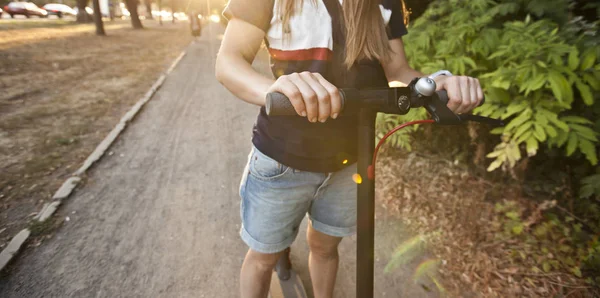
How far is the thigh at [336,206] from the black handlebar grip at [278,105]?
80 cm

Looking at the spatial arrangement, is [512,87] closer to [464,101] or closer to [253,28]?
[464,101]

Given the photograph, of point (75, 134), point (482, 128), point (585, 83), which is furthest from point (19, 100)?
point (585, 83)

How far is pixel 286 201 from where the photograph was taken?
5.17ft

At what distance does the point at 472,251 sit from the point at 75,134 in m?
5.66

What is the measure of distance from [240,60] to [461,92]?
81 centimetres

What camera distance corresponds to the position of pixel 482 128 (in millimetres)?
3340

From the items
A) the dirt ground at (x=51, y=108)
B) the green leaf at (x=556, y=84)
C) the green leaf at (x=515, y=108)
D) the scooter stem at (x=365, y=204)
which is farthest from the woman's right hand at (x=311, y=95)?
the dirt ground at (x=51, y=108)

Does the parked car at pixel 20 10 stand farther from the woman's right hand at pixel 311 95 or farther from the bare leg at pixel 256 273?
the woman's right hand at pixel 311 95

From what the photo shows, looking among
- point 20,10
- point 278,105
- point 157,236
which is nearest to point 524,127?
point 278,105

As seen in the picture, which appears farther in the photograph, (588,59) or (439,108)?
(588,59)

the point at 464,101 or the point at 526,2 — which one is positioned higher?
the point at 526,2

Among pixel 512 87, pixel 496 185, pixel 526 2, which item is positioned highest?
pixel 526 2

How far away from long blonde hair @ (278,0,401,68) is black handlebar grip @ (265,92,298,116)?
55cm

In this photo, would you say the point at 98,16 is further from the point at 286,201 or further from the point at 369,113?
the point at 369,113
